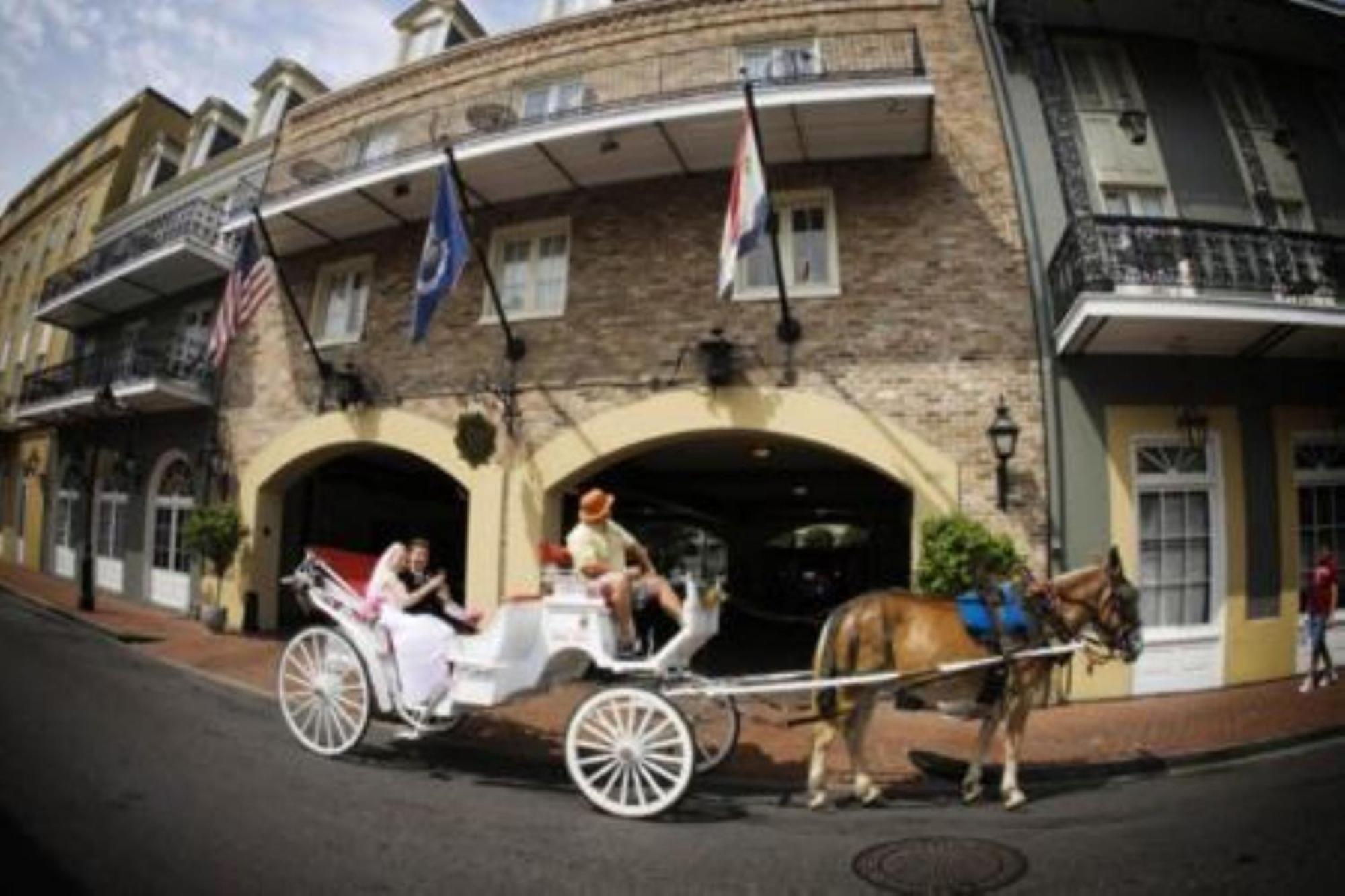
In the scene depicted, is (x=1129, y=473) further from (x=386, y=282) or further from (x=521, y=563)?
(x=386, y=282)

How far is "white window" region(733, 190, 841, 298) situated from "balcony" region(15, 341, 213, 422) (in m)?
10.9

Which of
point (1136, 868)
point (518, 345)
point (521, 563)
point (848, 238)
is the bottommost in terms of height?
point (1136, 868)

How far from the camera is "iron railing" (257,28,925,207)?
10.3 meters

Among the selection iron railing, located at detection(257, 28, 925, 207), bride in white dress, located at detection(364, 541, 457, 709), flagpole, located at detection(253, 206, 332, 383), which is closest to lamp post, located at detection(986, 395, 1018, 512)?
iron railing, located at detection(257, 28, 925, 207)

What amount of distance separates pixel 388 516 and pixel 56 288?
1038cm

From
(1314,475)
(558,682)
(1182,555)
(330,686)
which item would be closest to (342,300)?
(330,686)

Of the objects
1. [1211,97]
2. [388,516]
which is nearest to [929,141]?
[1211,97]

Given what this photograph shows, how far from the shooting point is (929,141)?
33.4 ft

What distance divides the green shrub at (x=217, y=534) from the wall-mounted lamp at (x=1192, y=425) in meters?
14.5

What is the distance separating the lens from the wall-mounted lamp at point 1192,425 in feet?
31.9

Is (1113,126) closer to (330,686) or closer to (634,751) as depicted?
(634,751)

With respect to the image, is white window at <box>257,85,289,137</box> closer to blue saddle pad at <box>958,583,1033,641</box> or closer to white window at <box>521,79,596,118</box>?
white window at <box>521,79,596,118</box>

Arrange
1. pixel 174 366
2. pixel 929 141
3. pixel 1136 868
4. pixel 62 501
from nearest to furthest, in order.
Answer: pixel 1136 868
pixel 929 141
pixel 174 366
pixel 62 501

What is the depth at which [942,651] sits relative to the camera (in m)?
5.58
